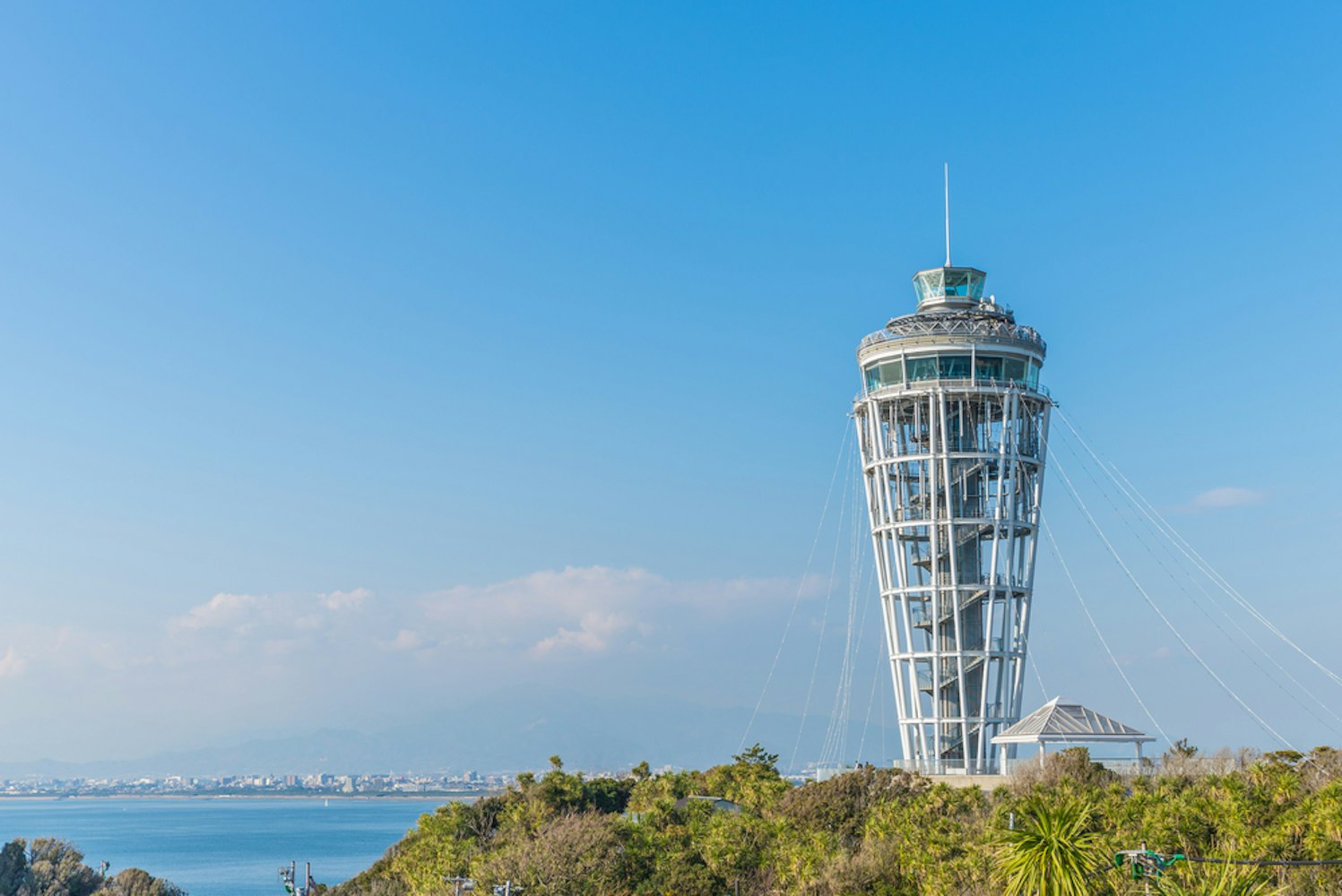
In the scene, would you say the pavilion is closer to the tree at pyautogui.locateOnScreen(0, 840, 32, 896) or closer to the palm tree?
the palm tree

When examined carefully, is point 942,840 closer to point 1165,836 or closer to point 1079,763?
point 1165,836

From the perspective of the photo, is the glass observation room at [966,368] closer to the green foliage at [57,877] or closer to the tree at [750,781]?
the tree at [750,781]

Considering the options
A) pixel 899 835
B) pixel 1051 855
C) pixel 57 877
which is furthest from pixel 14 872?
pixel 1051 855

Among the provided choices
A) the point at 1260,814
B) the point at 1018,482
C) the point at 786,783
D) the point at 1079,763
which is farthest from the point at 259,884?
the point at 1260,814

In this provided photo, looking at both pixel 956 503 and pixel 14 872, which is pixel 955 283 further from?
pixel 14 872

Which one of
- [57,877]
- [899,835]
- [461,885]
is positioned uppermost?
[899,835]

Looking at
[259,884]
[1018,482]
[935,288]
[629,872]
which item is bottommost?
[259,884]

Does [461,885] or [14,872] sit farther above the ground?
[461,885]

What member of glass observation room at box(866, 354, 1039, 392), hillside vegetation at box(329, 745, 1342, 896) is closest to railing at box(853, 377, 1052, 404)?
glass observation room at box(866, 354, 1039, 392)
